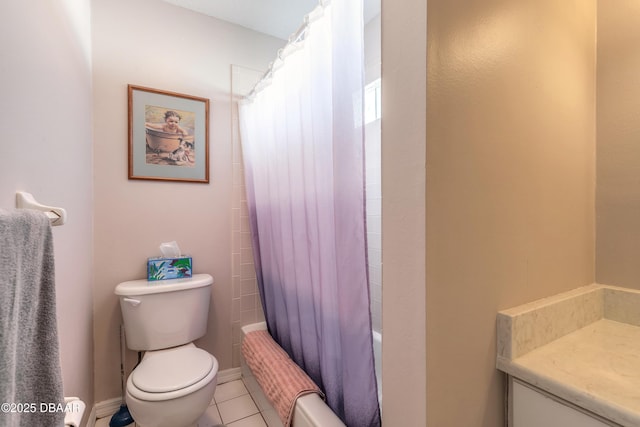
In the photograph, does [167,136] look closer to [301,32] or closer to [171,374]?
[301,32]

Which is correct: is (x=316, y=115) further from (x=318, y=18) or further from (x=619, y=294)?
(x=619, y=294)

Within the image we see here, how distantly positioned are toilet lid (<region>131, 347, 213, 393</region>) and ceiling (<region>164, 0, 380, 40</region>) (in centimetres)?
208

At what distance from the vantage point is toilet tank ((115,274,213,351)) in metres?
1.47

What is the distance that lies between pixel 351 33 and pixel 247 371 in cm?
191

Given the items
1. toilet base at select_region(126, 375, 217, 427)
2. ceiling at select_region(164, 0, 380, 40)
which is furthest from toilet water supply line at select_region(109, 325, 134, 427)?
ceiling at select_region(164, 0, 380, 40)

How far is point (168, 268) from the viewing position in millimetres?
1652

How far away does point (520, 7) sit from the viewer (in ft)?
2.56

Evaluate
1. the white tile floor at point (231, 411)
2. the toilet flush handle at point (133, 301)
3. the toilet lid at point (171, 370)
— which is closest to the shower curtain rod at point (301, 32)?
the toilet flush handle at point (133, 301)

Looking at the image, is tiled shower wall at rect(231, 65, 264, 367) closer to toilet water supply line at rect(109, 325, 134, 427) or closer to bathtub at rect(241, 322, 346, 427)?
toilet water supply line at rect(109, 325, 134, 427)

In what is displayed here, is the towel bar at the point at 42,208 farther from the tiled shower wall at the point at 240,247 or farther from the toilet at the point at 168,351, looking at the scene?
the tiled shower wall at the point at 240,247

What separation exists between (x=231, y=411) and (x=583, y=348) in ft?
5.58

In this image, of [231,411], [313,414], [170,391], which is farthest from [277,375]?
[231,411]

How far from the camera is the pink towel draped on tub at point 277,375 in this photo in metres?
1.10

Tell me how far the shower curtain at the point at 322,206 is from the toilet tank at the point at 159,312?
0.48m
